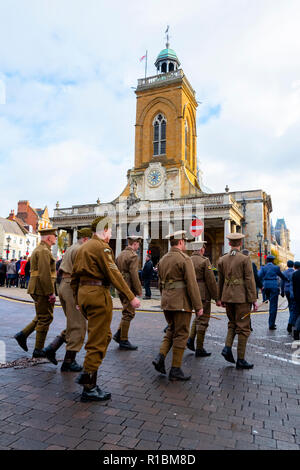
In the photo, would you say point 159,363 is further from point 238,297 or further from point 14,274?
point 14,274

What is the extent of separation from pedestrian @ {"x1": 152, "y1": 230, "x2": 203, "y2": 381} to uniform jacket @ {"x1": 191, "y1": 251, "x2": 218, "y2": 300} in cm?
127

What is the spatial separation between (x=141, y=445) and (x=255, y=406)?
59.3 inches

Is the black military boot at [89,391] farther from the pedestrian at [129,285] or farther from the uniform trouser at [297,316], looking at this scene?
the uniform trouser at [297,316]

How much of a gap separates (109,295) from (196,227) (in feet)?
71.5

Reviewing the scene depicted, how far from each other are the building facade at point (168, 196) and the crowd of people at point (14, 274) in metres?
11.1

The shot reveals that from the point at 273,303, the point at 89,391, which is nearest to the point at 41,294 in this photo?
the point at 89,391

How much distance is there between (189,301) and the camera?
14.7 ft

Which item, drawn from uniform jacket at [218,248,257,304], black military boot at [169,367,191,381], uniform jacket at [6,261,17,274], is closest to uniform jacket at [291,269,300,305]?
uniform jacket at [218,248,257,304]

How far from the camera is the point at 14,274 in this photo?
20.0 m

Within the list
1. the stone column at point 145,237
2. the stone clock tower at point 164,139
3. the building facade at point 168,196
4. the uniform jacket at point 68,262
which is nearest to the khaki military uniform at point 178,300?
the uniform jacket at point 68,262

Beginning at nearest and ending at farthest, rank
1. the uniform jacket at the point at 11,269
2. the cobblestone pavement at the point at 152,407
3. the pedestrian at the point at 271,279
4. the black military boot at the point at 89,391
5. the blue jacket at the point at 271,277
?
the cobblestone pavement at the point at 152,407 < the black military boot at the point at 89,391 < the pedestrian at the point at 271,279 < the blue jacket at the point at 271,277 < the uniform jacket at the point at 11,269

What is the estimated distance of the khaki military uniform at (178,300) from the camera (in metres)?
4.36
